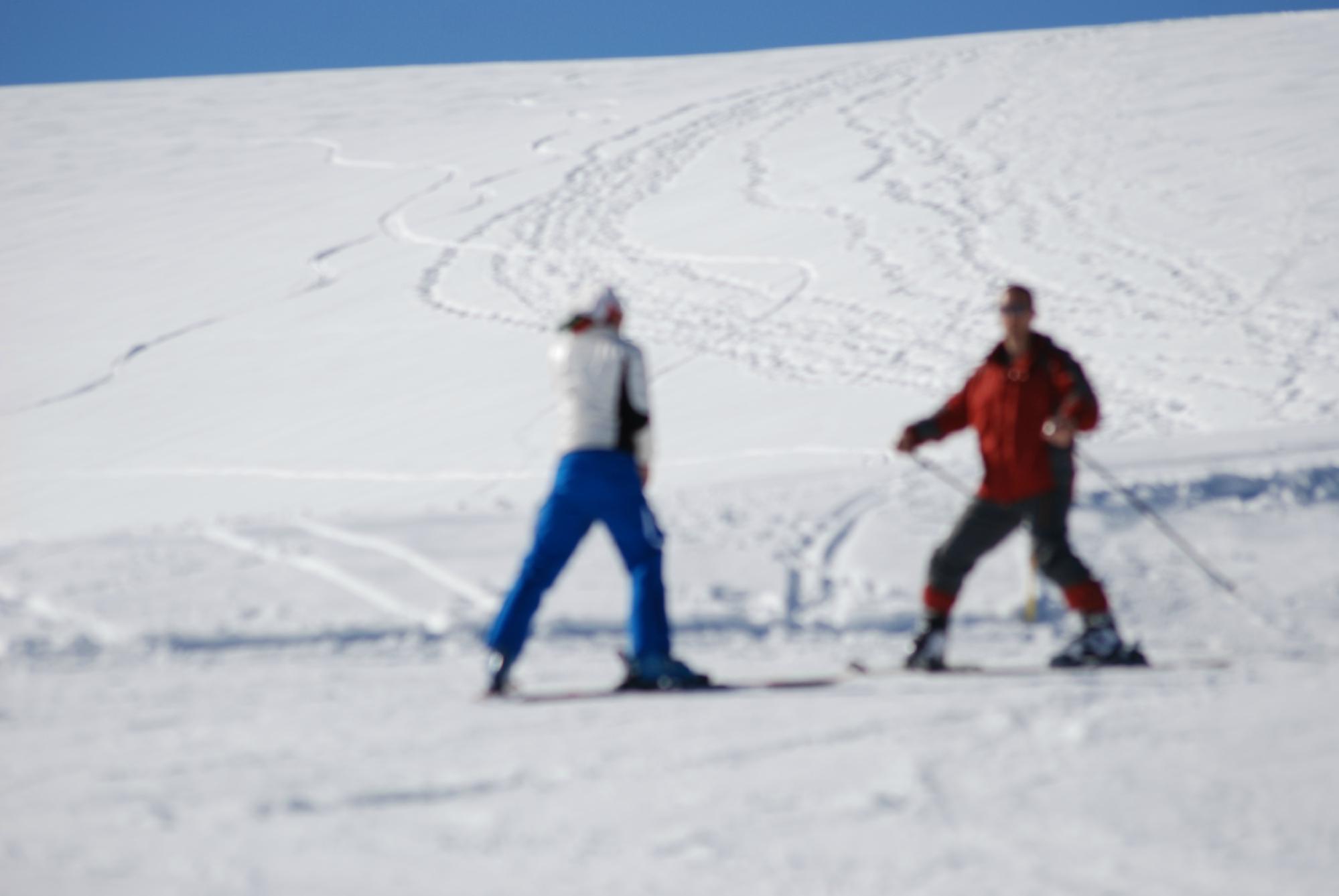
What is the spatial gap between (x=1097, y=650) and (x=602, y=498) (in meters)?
1.62

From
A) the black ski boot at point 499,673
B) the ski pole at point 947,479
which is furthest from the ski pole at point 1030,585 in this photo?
the black ski boot at point 499,673

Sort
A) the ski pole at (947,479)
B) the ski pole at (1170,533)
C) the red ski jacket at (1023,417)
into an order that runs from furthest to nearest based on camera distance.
Result: the ski pole at (947,479) < the ski pole at (1170,533) < the red ski jacket at (1023,417)

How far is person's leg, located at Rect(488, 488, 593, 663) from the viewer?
4188mm

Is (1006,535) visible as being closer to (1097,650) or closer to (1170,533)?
(1097,650)

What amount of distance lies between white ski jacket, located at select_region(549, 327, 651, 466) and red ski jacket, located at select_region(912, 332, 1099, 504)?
88 centimetres

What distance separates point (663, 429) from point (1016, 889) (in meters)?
7.33

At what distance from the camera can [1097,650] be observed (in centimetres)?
448

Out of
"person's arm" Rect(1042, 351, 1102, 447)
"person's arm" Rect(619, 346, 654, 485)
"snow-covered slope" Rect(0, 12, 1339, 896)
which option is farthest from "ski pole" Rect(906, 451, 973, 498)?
"person's arm" Rect(619, 346, 654, 485)

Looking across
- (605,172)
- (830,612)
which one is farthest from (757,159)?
(830,612)

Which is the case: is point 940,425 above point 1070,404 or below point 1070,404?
below

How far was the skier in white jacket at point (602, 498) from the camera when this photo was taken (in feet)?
13.8

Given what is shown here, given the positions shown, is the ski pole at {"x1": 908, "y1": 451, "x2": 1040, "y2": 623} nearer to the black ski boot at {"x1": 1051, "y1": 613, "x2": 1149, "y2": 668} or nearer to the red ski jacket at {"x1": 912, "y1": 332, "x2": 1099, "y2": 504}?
the red ski jacket at {"x1": 912, "y1": 332, "x2": 1099, "y2": 504}

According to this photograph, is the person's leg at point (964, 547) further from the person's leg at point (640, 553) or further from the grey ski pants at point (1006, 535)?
the person's leg at point (640, 553)

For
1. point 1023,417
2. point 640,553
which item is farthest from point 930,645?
point 640,553
